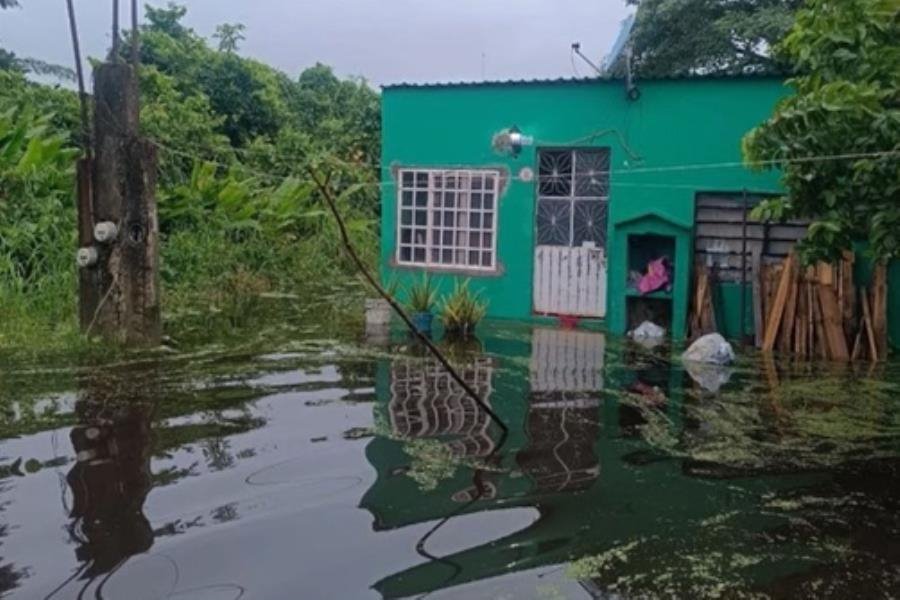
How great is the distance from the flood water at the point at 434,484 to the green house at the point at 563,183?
3.17 m

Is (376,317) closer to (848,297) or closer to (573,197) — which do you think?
(573,197)

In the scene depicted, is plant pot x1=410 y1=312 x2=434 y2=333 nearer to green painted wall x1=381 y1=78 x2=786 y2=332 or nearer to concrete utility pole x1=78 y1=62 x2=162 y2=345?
green painted wall x1=381 y1=78 x2=786 y2=332

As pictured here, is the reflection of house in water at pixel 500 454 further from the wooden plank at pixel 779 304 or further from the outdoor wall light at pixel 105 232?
the outdoor wall light at pixel 105 232

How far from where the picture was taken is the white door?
36.8 ft

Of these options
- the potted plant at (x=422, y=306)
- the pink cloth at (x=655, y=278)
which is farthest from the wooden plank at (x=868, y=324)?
the potted plant at (x=422, y=306)

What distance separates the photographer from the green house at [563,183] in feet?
34.3

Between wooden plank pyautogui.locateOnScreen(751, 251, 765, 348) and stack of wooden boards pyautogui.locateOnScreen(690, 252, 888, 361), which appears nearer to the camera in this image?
stack of wooden boards pyautogui.locateOnScreen(690, 252, 888, 361)

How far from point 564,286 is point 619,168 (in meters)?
1.63

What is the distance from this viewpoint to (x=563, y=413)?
6574mm

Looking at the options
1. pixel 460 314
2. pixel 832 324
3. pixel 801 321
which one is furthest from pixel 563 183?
pixel 832 324

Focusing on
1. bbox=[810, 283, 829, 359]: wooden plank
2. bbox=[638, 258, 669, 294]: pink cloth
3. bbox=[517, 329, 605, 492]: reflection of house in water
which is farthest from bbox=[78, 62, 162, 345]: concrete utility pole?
bbox=[810, 283, 829, 359]: wooden plank

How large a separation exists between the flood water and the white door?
3408 millimetres

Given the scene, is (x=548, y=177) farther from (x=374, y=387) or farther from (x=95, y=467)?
(x=95, y=467)

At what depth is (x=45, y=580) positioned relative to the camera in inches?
139
